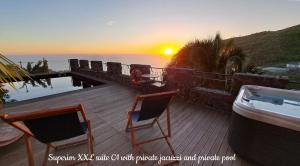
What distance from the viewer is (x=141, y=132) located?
9.64 feet

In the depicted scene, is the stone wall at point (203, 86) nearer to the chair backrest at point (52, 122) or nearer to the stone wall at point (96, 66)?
the stone wall at point (96, 66)

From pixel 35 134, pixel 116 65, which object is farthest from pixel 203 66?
pixel 35 134

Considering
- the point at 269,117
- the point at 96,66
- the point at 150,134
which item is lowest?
the point at 150,134

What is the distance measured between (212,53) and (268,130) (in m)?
4.21

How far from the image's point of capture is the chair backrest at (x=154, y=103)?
2.09 m

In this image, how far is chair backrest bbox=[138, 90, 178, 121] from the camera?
2090 millimetres

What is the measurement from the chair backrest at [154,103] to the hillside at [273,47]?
391 inches

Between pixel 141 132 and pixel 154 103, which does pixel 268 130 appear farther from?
pixel 141 132

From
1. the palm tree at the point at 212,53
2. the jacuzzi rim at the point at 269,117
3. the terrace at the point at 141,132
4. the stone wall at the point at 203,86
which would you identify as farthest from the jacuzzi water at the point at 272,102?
the palm tree at the point at 212,53

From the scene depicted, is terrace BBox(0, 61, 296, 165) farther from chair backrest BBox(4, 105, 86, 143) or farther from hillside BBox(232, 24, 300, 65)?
hillside BBox(232, 24, 300, 65)

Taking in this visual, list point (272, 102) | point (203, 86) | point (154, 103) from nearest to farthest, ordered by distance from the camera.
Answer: point (154, 103) < point (272, 102) < point (203, 86)

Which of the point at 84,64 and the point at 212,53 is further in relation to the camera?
the point at 84,64

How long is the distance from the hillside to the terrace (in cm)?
839

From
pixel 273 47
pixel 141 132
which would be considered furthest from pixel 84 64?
pixel 273 47
